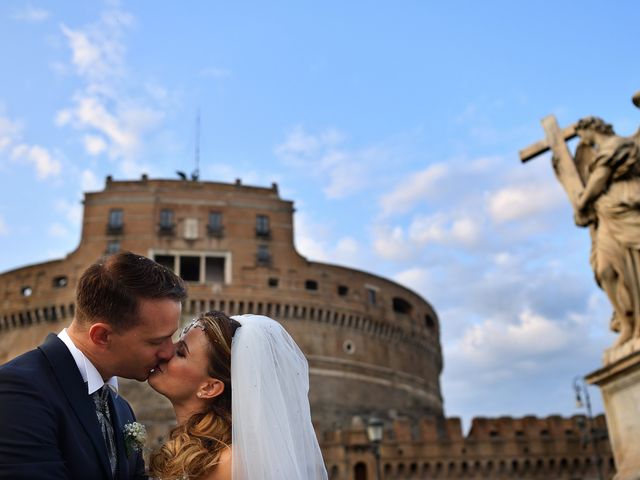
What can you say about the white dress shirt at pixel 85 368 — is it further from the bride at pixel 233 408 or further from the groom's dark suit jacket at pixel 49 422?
the bride at pixel 233 408

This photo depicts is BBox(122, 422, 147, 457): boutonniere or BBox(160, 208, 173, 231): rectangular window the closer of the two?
BBox(122, 422, 147, 457): boutonniere

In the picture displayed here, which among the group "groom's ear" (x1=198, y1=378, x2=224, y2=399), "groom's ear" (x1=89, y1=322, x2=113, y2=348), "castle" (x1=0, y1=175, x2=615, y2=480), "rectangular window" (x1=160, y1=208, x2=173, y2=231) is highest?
"rectangular window" (x1=160, y1=208, x2=173, y2=231)

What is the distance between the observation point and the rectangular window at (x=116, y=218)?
41969 mm

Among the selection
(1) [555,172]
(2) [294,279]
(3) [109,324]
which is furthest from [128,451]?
(2) [294,279]

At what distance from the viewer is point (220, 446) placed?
2693 mm

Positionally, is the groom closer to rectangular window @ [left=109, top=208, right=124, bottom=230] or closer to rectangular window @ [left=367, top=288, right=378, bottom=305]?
rectangular window @ [left=109, top=208, right=124, bottom=230]

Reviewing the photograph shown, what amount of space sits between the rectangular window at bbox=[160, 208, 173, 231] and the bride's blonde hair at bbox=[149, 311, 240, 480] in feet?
131

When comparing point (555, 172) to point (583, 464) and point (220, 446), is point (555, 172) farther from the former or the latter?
point (583, 464)

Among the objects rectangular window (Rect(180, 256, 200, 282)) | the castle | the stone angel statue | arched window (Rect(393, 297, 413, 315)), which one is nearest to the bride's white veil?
the stone angel statue

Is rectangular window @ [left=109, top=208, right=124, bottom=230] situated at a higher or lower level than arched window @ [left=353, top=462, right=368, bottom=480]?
higher

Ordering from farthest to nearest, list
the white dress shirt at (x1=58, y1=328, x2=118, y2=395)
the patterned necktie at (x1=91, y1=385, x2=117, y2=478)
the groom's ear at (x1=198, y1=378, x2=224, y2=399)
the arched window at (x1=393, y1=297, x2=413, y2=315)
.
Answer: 1. the arched window at (x1=393, y1=297, x2=413, y2=315)
2. the groom's ear at (x1=198, y1=378, x2=224, y2=399)
3. the patterned necktie at (x1=91, y1=385, x2=117, y2=478)
4. the white dress shirt at (x1=58, y1=328, x2=118, y2=395)

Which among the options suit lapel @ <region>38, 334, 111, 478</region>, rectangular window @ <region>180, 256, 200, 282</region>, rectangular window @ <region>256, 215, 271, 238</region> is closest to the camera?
suit lapel @ <region>38, 334, 111, 478</region>

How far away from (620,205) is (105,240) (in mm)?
38653

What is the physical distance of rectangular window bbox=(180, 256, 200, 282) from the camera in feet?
139
